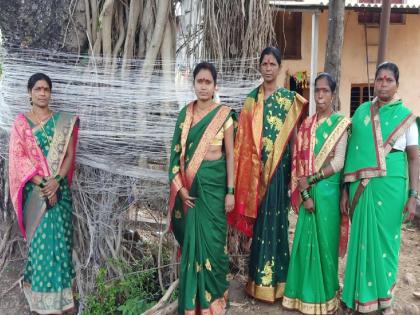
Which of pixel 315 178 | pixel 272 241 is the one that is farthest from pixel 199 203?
pixel 315 178

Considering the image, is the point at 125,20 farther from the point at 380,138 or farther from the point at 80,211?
the point at 380,138

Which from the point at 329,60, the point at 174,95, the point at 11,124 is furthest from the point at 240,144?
the point at 329,60

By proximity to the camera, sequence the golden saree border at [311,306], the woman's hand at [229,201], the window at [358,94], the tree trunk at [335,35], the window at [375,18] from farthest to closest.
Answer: the window at [358,94] → the window at [375,18] → the tree trunk at [335,35] → the golden saree border at [311,306] → the woman's hand at [229,201]

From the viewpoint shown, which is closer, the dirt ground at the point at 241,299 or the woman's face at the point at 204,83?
the woman's face at the point at 204,83

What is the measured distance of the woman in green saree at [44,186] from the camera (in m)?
3.07

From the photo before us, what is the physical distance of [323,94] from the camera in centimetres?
309

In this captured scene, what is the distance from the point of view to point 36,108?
123 inches

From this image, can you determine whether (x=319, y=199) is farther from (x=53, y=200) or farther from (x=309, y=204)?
(x=53, y=200)

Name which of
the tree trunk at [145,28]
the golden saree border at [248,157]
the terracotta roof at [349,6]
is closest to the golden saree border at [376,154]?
the golden saree border at [248,157]

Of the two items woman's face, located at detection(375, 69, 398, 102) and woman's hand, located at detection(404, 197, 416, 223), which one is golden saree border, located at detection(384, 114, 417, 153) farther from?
woman's hand, located at detection(404, 197, 416, 223)

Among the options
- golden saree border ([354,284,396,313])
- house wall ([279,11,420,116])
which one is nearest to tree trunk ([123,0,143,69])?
golden saree border ([354,284,396,313])

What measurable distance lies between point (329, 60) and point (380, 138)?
10.3 feet

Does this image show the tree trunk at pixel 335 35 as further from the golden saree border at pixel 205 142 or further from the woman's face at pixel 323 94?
the golden saree border at pixel 205 142

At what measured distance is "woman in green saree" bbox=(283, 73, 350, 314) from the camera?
313 centimetres
